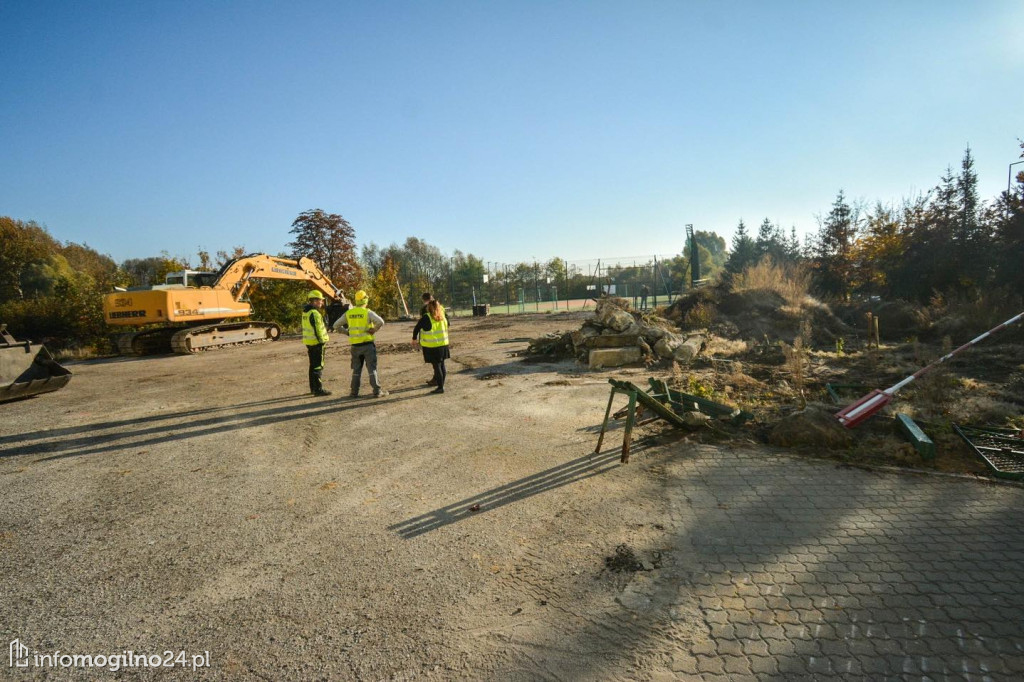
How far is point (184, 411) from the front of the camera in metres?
8.12

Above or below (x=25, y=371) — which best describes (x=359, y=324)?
above

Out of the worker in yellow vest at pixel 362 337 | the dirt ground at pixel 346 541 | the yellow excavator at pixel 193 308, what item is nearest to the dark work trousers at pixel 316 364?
the worker in yellow vest at pixel 362 337

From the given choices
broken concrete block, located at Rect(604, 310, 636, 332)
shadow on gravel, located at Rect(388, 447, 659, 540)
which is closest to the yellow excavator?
broken concrete block, located at Rect(604, 310, 636, 332)

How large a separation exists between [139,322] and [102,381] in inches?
174

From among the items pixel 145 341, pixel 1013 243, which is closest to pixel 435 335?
pixel 145 341

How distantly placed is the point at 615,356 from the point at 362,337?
5531 millimetres

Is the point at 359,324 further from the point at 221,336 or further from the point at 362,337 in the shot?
the point at 221,336

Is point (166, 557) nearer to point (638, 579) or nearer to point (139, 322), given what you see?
point (638, 579)

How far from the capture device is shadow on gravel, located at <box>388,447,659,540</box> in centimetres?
392

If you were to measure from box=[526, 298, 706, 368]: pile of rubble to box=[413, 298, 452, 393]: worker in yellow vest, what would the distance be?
3.58m

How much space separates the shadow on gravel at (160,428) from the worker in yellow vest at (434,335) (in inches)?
27.3

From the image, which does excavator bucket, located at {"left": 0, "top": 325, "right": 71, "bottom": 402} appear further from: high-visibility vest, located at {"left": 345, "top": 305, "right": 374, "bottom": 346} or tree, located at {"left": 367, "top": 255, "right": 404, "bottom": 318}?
tree, located at {"left": 367, "top": 255, "right": 404, "bottom": 318}

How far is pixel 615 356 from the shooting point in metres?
11.0

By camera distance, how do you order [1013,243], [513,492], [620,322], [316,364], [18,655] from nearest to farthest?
[18,655]
[513,492]
[316,364]
[620,322]
[1013,243]
